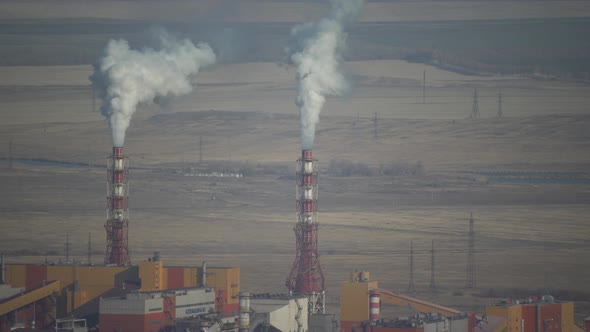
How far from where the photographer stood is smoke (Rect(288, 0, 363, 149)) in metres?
52.7

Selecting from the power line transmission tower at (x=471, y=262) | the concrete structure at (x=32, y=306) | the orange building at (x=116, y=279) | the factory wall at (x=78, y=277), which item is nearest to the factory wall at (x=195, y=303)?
the orange building at (x=116, y=279)

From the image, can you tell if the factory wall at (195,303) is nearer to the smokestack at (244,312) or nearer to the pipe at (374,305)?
the smokestack at (244,312)

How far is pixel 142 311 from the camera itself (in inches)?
1658

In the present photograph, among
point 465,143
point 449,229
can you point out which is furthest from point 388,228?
point 465,143

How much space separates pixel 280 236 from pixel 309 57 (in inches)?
869

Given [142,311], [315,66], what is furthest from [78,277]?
[315,66]

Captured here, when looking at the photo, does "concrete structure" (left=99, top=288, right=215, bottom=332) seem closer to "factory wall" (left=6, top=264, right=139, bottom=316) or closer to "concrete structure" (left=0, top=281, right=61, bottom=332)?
"concrete structure" (left=0, top=281, right=61, bottom=332)

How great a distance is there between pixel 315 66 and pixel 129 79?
6.87 m

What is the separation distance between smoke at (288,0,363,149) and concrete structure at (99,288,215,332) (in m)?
10.8

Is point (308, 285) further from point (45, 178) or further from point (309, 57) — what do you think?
point (45, 178)

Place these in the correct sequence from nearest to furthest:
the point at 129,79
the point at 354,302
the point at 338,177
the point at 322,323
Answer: the point at 322,323 → the point at 354,302 → the point at 129,79 → the point at 338,177

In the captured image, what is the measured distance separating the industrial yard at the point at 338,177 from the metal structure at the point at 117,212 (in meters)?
4.86

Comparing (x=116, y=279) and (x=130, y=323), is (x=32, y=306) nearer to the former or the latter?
(x=116, y=279)

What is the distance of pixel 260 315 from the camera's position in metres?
44.0
